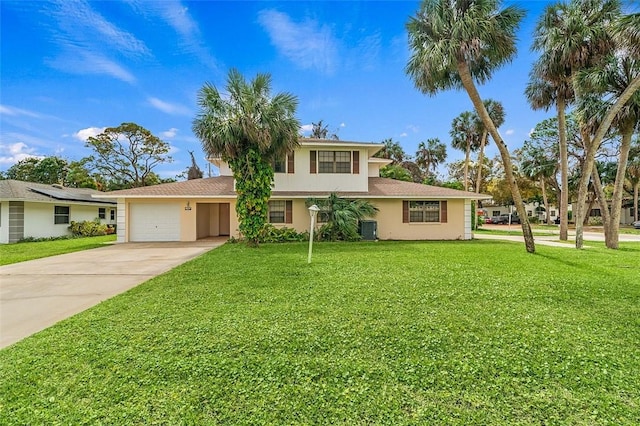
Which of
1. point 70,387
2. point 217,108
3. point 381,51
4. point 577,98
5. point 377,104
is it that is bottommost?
point 70,387

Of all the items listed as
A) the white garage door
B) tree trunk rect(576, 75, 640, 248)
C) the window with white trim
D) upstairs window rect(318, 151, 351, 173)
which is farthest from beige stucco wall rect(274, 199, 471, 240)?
the white garage door

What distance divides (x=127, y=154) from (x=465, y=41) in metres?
32.1

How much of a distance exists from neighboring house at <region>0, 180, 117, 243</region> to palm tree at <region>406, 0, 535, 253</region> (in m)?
17.9

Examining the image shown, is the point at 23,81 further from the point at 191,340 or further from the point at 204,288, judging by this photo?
the point at 191,340

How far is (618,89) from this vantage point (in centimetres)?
1251

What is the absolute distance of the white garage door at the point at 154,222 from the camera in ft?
53.5

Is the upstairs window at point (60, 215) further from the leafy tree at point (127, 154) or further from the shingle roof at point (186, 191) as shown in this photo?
the leafy tree at point (127, 154)

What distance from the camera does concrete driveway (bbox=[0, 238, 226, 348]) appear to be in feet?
15.7

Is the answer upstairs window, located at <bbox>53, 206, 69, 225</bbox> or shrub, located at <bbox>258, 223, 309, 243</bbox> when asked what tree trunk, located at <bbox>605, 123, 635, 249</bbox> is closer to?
shrub, located at <bbox>258, 223, 309, 243</bbox>

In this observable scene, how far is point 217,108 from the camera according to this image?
12.0 meters

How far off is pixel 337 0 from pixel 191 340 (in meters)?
11.6

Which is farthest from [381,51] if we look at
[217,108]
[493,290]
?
[493,290]

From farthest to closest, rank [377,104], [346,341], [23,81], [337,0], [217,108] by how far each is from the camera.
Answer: [377,104] → [23,81] → [217,108] → [337,0] → [346,341]

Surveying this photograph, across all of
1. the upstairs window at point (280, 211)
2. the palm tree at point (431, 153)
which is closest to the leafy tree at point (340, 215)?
the upstairs window at point (280, 211)
